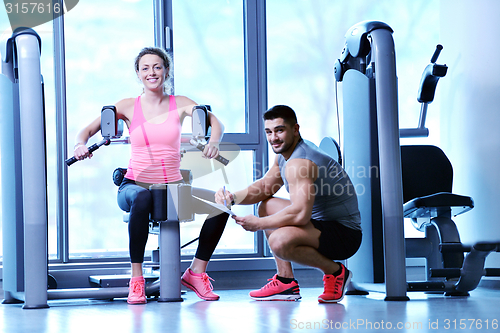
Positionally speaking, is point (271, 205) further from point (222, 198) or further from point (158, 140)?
point (158, 140)

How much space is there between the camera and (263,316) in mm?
1986

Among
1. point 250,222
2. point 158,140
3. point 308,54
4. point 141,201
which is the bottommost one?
point 250,222

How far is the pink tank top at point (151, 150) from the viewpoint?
2691 mm

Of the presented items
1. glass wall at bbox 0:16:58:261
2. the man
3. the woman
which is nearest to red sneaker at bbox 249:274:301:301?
the man

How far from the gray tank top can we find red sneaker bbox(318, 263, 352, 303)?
0.83 feet

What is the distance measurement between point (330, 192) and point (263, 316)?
2.53 feet

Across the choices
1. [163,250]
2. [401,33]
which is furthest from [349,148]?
[401,33]

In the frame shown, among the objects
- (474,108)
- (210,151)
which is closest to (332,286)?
(210,151)

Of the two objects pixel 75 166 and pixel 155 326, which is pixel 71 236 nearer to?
pixel 75 166

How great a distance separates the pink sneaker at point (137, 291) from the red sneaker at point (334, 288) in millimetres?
843

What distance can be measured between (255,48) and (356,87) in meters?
1.21

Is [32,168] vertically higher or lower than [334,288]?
higher

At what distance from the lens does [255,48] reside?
12.6 feet

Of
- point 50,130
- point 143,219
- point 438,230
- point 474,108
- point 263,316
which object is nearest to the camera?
point 263,316
